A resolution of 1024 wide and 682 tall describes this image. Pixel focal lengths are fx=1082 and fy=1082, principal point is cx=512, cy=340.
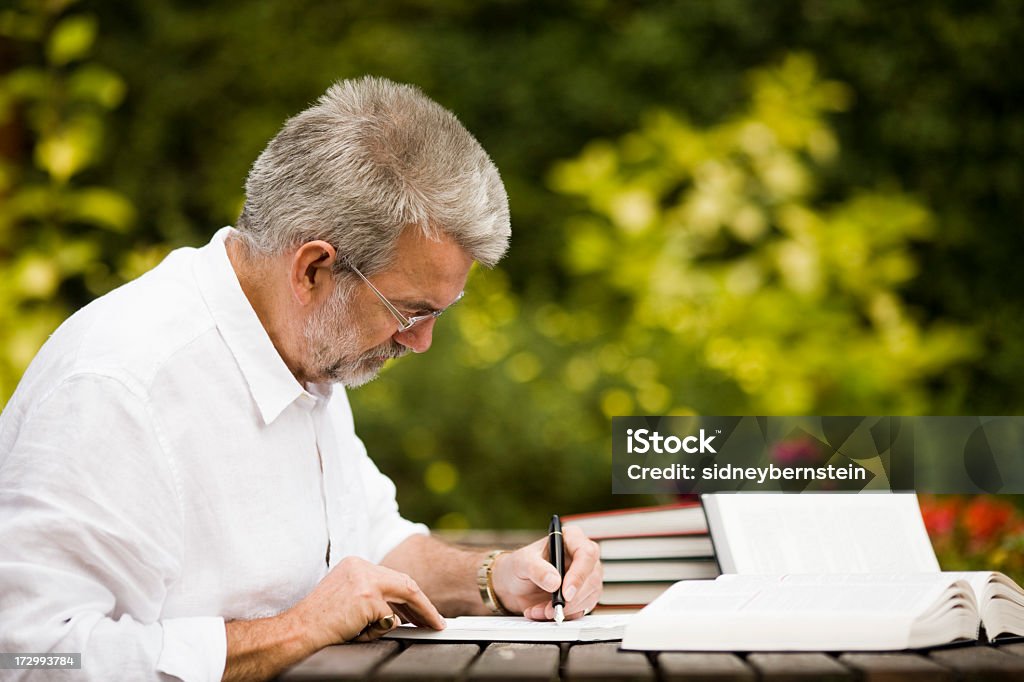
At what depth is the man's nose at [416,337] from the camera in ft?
6.99

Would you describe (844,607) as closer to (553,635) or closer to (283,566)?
(553,635)

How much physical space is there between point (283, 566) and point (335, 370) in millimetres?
386

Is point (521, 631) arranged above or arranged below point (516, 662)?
above

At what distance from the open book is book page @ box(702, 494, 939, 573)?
296mm

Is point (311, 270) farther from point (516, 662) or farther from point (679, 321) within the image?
point (679, 321)

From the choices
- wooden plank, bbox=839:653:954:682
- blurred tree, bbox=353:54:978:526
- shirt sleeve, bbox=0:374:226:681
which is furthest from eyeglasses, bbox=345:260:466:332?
blurred tree, bbox=353:54:978:526

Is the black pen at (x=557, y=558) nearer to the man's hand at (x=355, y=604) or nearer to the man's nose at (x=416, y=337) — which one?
the man's hand at (x=355, y=604)

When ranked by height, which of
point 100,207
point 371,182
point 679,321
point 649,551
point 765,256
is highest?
point 765,256

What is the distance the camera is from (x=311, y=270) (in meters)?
2.02

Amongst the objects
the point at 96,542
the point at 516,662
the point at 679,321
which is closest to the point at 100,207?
the point at 679,321

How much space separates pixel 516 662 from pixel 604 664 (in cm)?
13

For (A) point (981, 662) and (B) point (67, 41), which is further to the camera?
(B) point (67, 41)

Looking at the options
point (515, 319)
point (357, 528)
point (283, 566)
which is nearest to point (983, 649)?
point (283, 566)

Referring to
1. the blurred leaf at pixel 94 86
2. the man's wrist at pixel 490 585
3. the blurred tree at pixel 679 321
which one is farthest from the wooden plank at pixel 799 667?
the blurred leaf at pixel 94 86
